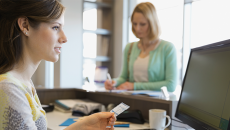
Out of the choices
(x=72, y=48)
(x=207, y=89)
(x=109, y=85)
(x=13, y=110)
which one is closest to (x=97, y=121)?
(x=13, y=110)

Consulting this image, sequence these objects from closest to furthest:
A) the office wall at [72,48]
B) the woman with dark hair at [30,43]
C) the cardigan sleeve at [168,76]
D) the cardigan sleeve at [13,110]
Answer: the cardigan sleeve at [13,110] → the woman with dark hair at [30,43] → the cardigan sleeve at [168,76] → the office wall at [72,48]

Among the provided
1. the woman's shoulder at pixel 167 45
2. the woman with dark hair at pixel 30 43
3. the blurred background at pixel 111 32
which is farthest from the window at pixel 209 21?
the woman with dark hair at pixel 30 43

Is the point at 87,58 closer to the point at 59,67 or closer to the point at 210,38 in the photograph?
the point at 59,67

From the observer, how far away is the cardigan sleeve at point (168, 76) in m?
2.06

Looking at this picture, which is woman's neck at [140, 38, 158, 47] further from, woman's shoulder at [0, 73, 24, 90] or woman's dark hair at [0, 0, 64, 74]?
woman's shoulder at [0, 73, 24, 90]

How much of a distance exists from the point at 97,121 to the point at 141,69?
1256mm

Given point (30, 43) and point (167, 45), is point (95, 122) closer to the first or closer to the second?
point (30, 43)

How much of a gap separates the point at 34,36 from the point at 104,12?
11.3 feet

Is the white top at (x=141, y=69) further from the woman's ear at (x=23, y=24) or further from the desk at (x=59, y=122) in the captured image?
the woman's ear at (x=23, y=24)

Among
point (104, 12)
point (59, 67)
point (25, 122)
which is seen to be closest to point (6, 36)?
point (25, 122)

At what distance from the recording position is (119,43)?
4113 millimetres

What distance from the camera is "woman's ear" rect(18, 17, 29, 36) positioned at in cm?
101

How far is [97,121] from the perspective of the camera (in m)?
1.07

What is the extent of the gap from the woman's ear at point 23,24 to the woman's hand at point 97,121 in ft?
1.50
